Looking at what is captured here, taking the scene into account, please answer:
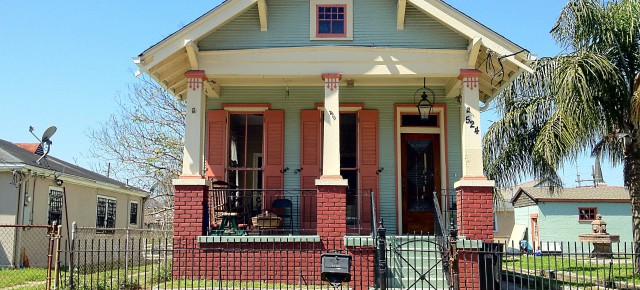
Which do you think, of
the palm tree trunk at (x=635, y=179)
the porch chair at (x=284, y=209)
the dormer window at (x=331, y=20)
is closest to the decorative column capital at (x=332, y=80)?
the dormer window at (x=331, y=20)

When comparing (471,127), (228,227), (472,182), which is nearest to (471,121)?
(471,127)

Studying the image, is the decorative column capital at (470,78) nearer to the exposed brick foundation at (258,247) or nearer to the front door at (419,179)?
the front door at (419,179)

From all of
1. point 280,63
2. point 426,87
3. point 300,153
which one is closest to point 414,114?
point 426,87

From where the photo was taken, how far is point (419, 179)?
43.3ft

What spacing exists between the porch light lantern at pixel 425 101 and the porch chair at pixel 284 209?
3.40m

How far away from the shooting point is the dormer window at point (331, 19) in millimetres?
11945

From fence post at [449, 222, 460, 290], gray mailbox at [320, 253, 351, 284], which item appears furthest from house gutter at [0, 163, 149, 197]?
fence post at [449, 222, 460, 290]

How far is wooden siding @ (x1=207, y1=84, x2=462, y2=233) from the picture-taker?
12969 millimetres

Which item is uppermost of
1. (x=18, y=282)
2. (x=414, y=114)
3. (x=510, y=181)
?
(x=414, y=114)

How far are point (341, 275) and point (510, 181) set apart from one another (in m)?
11.7

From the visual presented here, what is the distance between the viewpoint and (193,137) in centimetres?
1104

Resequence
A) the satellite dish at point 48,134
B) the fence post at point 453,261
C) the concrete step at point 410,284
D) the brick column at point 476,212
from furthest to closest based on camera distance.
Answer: the satellite dish at point 48,134 < the brick column at point 476,212 < the concrete step at point 410,284 < the fence post at point 453,261

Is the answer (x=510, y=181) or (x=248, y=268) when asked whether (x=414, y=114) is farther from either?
(x=510, y=181)

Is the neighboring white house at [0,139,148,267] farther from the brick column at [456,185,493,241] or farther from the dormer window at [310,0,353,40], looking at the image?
the brick column at [456,185,493,241]
